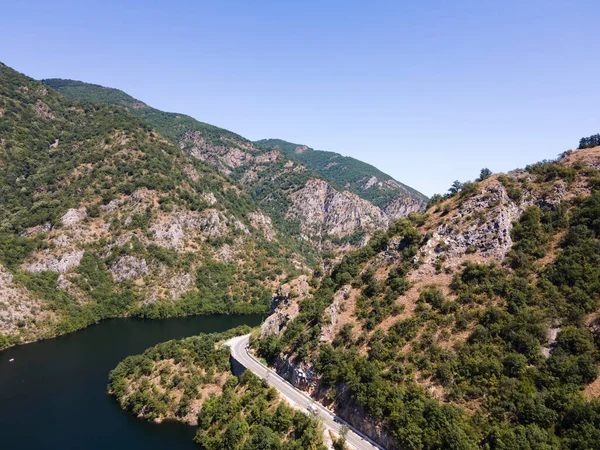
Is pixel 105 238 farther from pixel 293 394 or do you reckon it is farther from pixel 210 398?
pixel 293 394

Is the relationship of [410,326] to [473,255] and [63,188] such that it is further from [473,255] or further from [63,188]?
[63,188]

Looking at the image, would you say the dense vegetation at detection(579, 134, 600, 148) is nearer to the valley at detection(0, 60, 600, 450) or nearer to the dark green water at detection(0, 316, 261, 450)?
the valley at detection(0, 60, 600, 450)

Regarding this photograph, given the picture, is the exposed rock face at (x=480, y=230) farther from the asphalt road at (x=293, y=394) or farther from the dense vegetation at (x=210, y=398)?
the dense vegetation at (x=210, y=398)

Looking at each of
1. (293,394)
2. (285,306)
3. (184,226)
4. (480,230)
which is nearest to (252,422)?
(293,394)

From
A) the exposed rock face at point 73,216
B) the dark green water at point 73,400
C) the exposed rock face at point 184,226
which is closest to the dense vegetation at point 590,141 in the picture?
the dark green water at point 73,400

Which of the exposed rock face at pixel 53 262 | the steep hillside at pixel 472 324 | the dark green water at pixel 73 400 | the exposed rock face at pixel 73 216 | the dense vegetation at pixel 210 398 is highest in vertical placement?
the steep hillside at pixel 472 324

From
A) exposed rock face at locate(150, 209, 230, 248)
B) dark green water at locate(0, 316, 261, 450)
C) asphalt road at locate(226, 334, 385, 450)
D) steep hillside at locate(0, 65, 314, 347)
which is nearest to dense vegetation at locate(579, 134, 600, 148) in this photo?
asphalt road at locate(226, 334, 385, 450)
